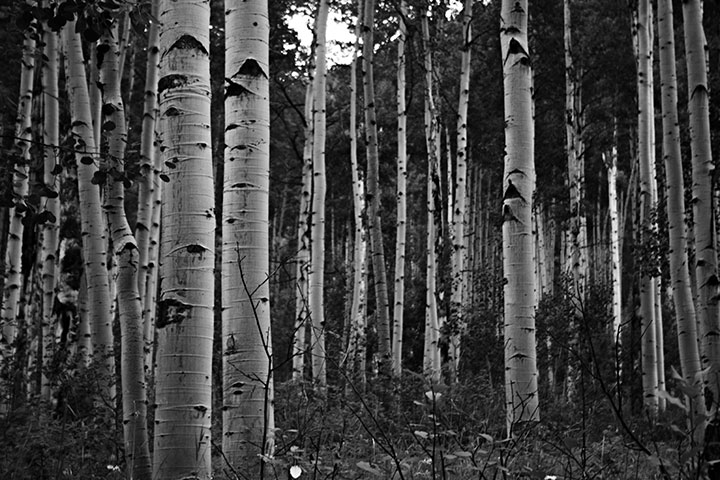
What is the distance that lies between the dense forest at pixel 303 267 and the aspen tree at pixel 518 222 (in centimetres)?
2

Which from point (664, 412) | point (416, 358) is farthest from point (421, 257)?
point (664, 412)

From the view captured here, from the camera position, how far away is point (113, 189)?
4.68 meters

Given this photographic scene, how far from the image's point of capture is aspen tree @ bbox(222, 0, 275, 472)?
3178 mm

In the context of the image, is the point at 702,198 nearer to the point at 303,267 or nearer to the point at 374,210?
the point at 374,210

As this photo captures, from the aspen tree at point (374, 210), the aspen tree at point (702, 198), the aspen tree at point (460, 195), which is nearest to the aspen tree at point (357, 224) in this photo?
the aspen tree at point (460, 195)

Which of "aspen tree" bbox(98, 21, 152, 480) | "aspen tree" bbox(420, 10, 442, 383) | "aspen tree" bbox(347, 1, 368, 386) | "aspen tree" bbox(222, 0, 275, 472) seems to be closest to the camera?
"aspen tree" bbox(222, 0, 275, 472)

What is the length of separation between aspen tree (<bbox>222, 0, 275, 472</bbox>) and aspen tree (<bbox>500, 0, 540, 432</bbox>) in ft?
6.50

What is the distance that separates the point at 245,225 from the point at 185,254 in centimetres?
56

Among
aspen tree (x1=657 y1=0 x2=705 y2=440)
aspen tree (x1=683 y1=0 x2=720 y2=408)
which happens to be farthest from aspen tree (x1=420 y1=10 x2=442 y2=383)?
aspen tree (x1=683 y1=0 x2=720 y2=408)

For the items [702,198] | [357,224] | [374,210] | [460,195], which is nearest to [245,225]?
[702,198]

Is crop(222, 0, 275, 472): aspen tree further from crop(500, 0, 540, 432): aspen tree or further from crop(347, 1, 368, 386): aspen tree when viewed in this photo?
crop(347, 1, 368, 386): aspen tree

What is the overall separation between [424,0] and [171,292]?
11.6 meters

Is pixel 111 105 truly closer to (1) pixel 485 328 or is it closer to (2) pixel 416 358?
(1) pixel 485 328

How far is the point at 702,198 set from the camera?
248 inches
